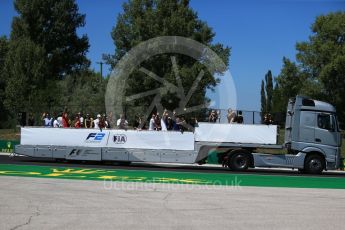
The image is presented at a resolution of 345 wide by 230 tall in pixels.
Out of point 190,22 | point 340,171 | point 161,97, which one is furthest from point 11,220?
point 190,22

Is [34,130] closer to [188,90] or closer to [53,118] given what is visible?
[53,118]

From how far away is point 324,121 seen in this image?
22.7 meters

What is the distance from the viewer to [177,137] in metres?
23.0

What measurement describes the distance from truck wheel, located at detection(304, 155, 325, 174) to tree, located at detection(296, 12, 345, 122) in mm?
25120

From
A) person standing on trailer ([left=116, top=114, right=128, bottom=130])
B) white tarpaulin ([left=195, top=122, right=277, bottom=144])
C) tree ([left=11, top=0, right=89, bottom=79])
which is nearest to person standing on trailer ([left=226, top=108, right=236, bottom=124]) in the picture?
white tarpaulin ([left=195, top=122, right=277, bottom=144])

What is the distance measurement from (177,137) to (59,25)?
37.7 m

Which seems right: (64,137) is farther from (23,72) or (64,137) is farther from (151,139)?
(23,72)

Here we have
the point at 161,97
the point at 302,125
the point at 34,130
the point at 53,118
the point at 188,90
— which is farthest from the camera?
the point at 188,90

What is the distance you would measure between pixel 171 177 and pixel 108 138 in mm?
5766

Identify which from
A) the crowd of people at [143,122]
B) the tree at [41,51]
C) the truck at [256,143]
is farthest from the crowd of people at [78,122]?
the tree at [41,51]

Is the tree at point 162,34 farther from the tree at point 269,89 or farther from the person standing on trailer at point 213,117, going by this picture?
the tree at point 269,89

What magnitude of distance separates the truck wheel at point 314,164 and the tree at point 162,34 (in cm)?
1326

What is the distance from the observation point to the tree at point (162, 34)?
3831 centimetres

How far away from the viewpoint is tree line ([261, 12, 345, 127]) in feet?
154
